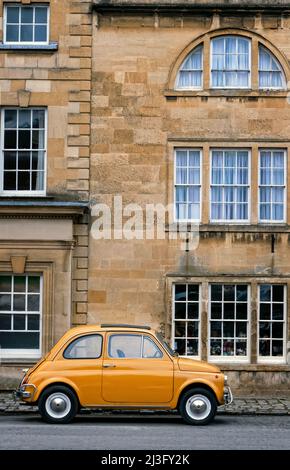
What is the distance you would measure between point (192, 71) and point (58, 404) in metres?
9.65

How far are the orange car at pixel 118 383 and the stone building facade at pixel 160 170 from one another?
17.0ft

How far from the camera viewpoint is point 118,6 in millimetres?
22656

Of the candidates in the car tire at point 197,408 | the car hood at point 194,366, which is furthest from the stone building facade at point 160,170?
the car tire at point 197,408

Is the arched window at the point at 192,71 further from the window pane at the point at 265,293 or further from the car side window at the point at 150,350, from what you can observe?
the car side window at the point at 150,350

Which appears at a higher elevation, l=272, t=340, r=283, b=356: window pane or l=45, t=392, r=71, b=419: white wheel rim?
l=272, t=340, r=283, b=356: window pane

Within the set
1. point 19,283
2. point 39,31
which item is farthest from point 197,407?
point 39,31

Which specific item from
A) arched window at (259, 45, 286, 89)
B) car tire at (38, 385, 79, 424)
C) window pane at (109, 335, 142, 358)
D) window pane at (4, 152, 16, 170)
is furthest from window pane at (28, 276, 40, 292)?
arched window at (259, 45, 286, 89)

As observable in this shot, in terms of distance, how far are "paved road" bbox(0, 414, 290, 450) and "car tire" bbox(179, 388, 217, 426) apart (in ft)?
0.56

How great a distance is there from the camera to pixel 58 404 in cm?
1686

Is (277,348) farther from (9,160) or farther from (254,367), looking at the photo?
(9,160)

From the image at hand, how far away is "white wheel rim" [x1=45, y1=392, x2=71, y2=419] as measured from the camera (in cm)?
1684

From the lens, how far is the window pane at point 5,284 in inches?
883

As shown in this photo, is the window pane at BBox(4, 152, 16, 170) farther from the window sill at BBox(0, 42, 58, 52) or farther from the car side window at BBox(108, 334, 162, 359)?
the car side window at BBox(108, 334, 162, 359)
